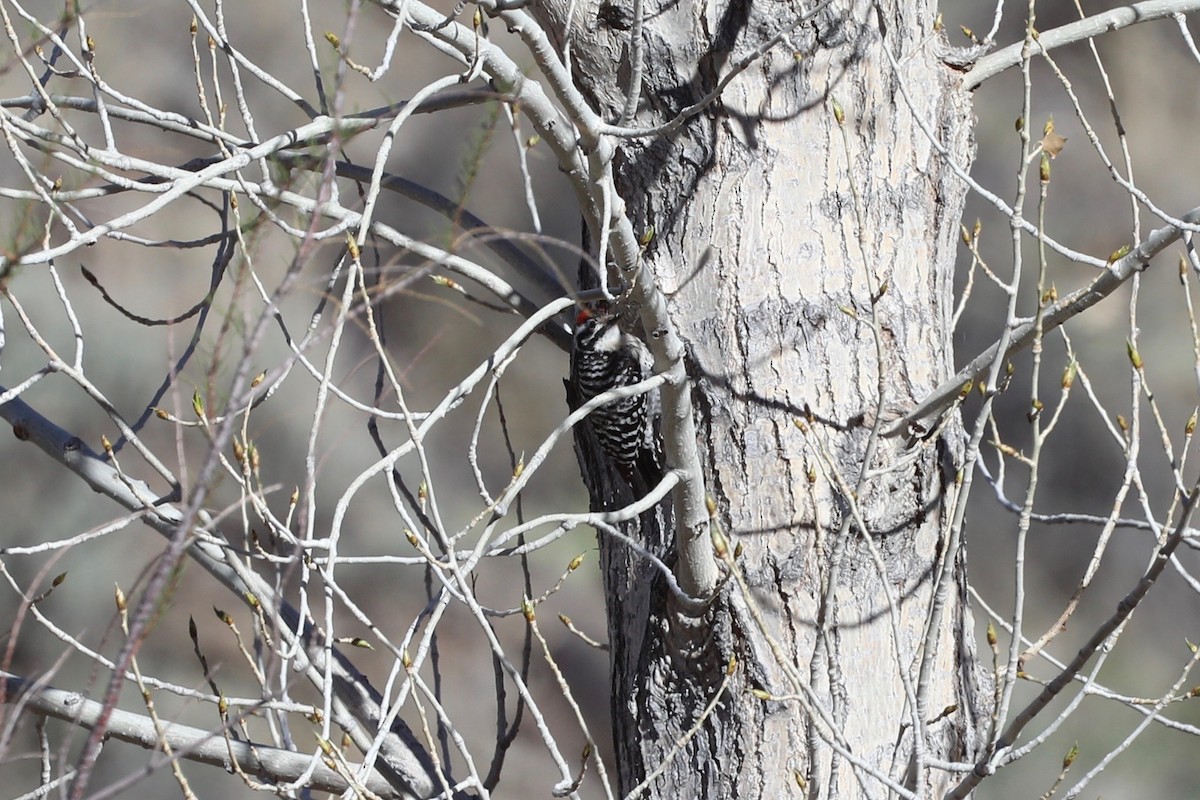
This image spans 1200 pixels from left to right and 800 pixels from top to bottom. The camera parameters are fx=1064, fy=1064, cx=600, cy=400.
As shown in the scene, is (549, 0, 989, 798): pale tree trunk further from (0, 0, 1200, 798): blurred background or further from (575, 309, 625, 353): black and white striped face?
(0, 0, 1200, 798): blurred background

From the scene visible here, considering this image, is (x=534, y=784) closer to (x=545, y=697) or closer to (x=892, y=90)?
(x=545, y=697)

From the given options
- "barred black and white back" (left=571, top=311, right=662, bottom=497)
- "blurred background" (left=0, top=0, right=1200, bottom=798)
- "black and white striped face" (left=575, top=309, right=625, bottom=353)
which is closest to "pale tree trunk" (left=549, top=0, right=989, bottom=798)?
"barred black and white back" (left=571, top=311, right=662, bottom=497)

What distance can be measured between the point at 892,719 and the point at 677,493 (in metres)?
0.41

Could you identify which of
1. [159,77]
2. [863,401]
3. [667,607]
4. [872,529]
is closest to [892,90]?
[863,401]

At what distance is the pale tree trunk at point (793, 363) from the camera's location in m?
1.38

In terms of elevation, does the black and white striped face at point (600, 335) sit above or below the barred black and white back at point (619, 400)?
above

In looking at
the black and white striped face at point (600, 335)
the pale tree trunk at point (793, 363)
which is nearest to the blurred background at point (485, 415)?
the black and white striped face at point (600, 335)

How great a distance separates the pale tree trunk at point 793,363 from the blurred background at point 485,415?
3.27m

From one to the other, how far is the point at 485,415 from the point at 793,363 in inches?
145

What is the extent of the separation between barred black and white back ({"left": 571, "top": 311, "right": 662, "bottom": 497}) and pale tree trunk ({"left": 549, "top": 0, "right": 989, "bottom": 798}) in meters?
0.18

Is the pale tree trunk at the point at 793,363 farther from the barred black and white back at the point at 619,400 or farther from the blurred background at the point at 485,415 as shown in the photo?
the blurred background at the point at 485,415

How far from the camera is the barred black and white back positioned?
1.60 m

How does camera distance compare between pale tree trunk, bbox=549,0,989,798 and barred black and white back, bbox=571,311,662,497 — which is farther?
barred black and white back, bbox=571,311,662,497

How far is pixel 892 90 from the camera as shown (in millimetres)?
1446
